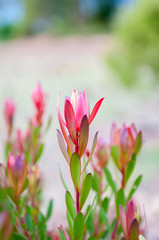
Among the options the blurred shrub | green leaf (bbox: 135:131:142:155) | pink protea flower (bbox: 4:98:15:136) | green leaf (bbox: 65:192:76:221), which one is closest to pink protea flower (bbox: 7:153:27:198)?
green leaf (bbox: 65:192:76:221)

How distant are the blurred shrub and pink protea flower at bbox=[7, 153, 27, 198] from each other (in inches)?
260

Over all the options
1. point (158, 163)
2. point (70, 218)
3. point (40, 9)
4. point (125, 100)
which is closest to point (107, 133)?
point (158, 163)

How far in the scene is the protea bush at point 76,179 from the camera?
609 millimetres

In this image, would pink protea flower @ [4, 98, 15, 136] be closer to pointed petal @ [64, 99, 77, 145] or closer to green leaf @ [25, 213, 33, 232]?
green leaf @ [25, 213, 33, 232]

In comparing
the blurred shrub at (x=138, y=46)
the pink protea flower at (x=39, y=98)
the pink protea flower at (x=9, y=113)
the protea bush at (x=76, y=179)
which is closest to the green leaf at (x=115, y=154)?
the protea bush at (x=76, y=179)

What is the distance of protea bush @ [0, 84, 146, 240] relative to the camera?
609 mm

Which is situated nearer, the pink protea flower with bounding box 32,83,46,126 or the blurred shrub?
the pink protea flower with bounding box 32,83,46,126

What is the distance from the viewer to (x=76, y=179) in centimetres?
61

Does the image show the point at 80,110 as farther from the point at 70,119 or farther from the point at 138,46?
the point at 138,46

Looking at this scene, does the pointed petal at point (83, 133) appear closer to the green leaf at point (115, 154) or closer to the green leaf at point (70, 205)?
the green leaf at point (70, 205)

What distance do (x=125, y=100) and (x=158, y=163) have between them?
3623 millimetres

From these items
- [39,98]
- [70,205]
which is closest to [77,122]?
[70,205]

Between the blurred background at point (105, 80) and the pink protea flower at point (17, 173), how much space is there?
1.13 feet

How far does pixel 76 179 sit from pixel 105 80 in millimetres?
8615
